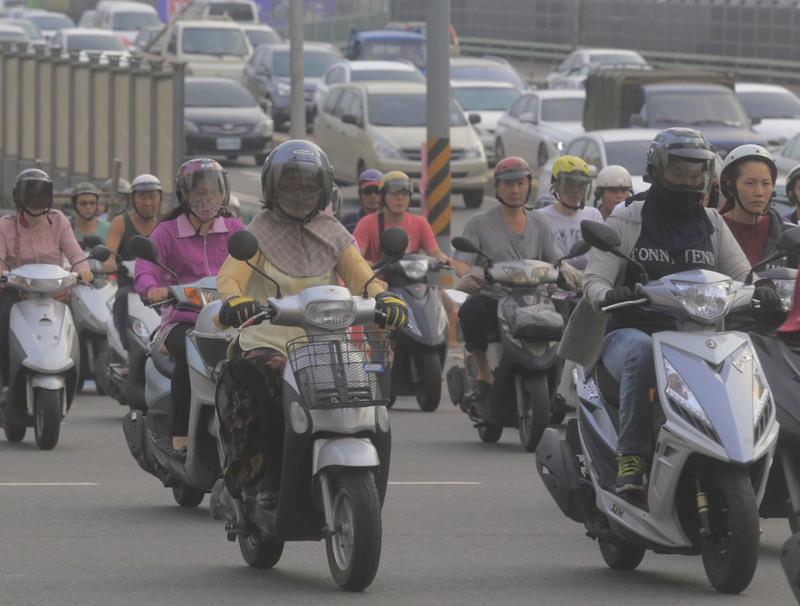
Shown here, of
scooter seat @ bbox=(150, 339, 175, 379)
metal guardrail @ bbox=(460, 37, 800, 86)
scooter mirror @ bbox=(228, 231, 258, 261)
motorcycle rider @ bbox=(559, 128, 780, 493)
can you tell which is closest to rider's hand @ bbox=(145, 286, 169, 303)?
scooter seat @ bbox=(150, 339, 175, 379)

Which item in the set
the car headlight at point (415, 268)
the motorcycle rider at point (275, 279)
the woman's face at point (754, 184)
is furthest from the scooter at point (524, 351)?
the motorcycle rider at point (275, 279)

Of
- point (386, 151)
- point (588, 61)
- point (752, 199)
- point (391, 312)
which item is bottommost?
point (386, 151)

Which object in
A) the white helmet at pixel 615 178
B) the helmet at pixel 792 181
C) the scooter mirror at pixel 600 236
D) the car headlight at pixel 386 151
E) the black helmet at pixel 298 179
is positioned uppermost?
the black helmet at pixel 298 179

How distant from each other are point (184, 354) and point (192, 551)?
116cm

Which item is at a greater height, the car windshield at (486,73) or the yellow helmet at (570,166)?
the yellow helmet at (570,166)

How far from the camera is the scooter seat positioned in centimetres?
1092

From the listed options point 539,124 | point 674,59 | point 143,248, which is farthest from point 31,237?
point 674,59

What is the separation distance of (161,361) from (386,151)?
70.5 feet

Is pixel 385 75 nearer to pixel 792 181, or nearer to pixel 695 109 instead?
pixel 695 109

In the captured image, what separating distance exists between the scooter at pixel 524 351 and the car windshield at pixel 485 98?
26.2 metres

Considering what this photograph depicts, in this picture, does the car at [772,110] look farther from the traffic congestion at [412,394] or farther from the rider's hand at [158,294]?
the rider's hand at [158,294]

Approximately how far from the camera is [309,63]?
47.5 meters

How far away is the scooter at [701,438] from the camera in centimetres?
795

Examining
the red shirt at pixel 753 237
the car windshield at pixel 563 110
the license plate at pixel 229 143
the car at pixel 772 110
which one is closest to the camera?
the red shirt at pixel 753 237
